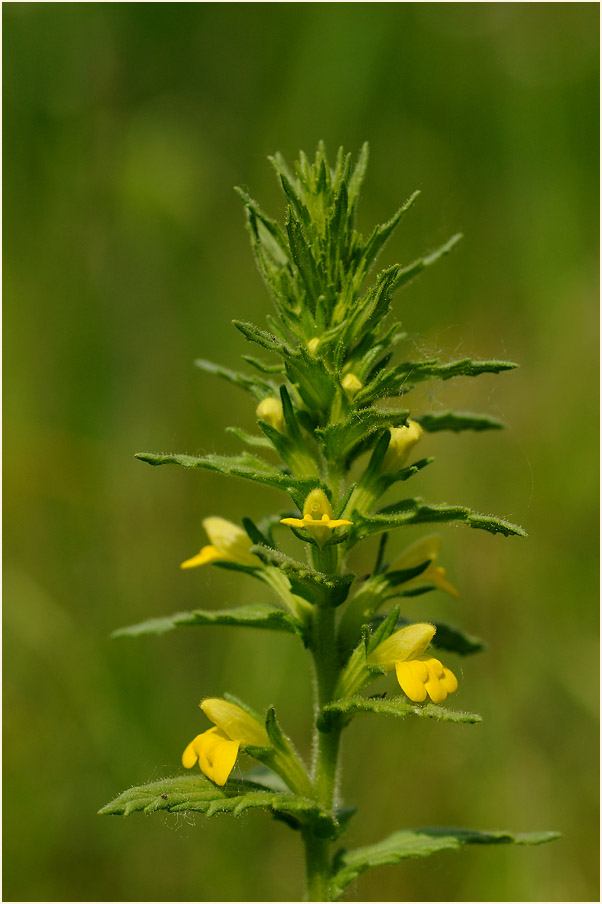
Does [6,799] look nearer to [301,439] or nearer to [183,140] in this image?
[301,439]

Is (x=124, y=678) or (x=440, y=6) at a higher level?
(x=440, y=6)

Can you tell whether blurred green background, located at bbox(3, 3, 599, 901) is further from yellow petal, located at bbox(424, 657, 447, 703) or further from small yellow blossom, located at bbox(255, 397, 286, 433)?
yellow petal, located at bbox(424, 657, 447, 703)

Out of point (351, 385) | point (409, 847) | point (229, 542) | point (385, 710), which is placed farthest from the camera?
point (229, 542)

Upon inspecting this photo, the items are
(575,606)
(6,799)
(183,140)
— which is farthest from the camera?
(183,140)

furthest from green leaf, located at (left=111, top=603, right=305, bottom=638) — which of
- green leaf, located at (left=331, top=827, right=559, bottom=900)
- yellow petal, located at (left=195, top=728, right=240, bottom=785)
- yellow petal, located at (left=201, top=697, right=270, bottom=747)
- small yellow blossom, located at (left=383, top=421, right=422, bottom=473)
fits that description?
green leaf, located at (left=331, top=827, right=559, bottom=900)

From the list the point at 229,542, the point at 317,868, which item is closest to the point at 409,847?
the point at 317,868

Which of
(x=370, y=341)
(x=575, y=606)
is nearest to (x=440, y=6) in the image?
(x=575, y=606)

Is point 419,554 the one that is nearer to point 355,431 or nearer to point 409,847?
point 355,431
